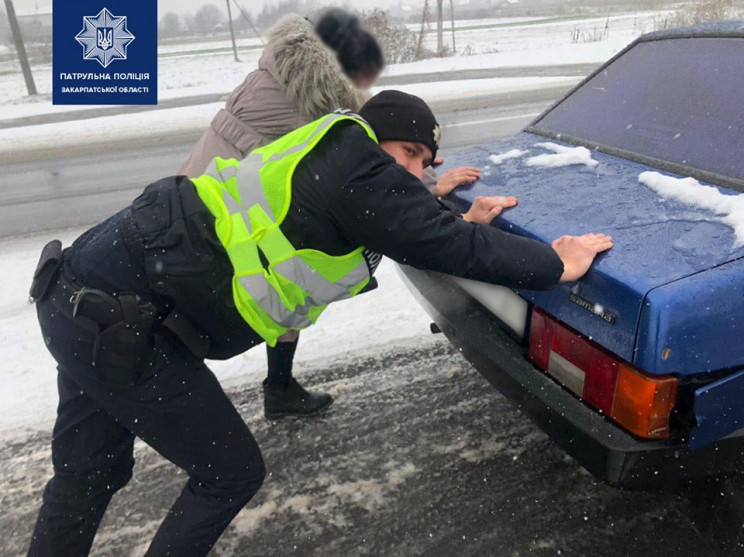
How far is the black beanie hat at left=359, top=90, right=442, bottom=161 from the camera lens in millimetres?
1714

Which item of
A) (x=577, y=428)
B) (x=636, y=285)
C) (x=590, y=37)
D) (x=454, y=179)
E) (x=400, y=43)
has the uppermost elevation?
(x=590, y=37)

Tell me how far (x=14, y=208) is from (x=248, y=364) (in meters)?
5.53

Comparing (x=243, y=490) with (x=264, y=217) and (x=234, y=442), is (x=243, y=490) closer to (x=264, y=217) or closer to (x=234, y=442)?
(x=234, y=442)

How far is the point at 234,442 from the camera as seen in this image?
1.86 meters

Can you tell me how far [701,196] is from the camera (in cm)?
209

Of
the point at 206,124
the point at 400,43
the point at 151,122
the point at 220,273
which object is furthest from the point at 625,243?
the point at 400,43

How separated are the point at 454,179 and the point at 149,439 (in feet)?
5.02

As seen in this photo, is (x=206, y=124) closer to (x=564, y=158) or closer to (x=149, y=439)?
(x=564, y=158)

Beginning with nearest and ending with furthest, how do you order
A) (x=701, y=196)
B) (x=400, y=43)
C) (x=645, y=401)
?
1. (x=645, y=401)
2. (x=701, y=196)
3. (x=400, y=43)

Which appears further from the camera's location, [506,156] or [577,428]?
[506,156]

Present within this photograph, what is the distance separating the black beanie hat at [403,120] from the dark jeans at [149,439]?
2.55 ft

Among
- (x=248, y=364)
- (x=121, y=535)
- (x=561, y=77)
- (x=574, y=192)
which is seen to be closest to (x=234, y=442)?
(x=121, y=535)

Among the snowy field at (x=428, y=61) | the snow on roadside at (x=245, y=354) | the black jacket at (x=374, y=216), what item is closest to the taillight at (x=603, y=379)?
the black jacket at (x=374, y=216)

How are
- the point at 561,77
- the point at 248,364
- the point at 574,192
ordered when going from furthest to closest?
the point at 561,77, the point at 248,364, the point at 574,192
